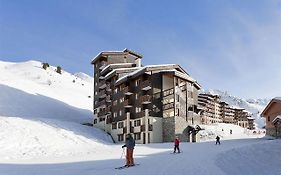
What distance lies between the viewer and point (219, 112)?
436 feet

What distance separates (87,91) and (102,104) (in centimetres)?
4251

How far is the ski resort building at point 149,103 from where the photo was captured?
51.9 metres

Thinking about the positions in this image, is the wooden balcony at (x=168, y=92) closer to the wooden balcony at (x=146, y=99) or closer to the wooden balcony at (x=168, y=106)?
the wooden balcony at (x=168, y=106)

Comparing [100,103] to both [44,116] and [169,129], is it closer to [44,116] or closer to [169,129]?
[44,116]

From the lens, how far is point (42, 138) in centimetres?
4506

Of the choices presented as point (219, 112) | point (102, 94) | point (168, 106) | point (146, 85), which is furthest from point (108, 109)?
point (219, 112)

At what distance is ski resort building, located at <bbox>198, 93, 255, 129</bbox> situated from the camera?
118875mm

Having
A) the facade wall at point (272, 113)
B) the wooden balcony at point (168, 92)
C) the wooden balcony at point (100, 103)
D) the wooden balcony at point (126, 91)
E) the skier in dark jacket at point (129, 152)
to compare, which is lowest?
the skier in dark jacket at point (129, 152)

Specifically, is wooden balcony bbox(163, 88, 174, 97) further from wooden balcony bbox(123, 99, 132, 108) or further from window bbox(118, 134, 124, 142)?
window bbox(118, 134, 124, 142)

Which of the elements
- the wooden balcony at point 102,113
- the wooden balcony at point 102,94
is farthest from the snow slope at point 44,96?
the wooden balcony at point 102,94

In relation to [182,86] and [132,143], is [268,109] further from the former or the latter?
[132,143]

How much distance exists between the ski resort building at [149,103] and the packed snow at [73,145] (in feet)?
17.1

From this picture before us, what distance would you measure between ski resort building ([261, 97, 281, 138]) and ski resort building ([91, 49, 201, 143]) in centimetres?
1203

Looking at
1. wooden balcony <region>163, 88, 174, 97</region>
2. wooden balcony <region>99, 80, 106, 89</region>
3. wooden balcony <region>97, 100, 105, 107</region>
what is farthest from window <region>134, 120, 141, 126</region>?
wooden balcony <region>99, 80, 106, 89</region>
